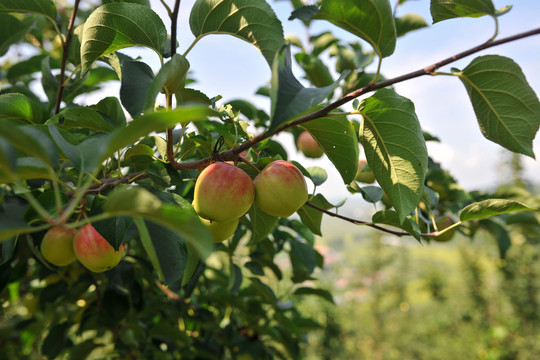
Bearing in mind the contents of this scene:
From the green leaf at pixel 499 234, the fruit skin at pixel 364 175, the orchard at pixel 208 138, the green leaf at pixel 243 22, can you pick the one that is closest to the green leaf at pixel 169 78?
the orchard at pixel 208 138

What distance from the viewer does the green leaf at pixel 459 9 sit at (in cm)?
56

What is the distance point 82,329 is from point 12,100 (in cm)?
78

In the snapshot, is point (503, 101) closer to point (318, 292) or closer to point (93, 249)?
point (93, 249)

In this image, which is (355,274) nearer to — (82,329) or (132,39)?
(82,329)

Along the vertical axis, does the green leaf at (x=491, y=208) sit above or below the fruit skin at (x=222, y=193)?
below

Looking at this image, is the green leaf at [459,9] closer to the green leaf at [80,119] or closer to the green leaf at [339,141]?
the green leaf at [339,141]

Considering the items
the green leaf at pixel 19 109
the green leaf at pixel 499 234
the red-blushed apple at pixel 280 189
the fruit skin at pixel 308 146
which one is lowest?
the green leaf at pixel 499 234

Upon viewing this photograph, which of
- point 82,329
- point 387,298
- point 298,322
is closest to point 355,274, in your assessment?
point 387,298

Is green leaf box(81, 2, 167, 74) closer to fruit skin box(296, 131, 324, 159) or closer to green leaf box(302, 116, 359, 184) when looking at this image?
green leaf box(302, 116, 359, 184)

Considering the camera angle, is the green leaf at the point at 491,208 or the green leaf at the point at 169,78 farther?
the green leaf at the point at 491,208

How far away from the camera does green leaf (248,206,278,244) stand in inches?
29.5

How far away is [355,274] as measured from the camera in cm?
579

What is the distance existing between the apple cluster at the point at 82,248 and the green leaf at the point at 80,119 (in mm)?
181

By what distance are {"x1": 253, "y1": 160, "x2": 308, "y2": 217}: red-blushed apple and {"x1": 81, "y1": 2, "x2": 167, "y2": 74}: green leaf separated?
271mm
